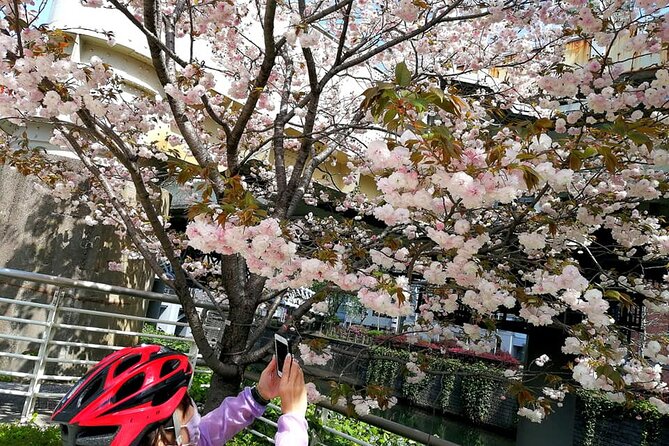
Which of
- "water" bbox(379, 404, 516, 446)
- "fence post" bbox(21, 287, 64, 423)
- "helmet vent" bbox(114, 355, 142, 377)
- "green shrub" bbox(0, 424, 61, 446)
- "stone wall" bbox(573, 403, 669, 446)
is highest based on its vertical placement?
"helmet vent" bbox(114, 355, 142, 377)

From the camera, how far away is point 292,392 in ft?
4.66

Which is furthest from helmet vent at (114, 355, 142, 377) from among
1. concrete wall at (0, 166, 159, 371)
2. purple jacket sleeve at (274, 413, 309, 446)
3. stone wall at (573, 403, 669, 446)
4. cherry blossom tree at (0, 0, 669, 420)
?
stone wall at (573, 403, 669, 446)

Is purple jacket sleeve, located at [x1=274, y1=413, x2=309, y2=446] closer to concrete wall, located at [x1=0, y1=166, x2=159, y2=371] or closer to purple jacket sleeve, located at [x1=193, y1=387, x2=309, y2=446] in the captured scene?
purple jacket sleeve, located at [x1=193, y1=387, x2=309, y2=446]

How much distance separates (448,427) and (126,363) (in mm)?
15615

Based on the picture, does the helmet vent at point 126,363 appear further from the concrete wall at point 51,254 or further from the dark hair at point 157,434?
the concrete wall at point 51,254

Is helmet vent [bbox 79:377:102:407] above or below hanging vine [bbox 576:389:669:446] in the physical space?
above

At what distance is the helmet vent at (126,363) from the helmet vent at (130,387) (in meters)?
0.06

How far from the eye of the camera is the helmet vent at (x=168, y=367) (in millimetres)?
1524

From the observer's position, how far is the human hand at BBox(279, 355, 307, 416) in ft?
4.58

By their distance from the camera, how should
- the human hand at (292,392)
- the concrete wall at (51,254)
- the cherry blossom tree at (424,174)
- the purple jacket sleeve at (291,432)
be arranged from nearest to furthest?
the purple jacket sleeve at (291,432)
the human hand at (292,392)
the cherry blossom tree at (424,174)
the concrete wall at (51,254)

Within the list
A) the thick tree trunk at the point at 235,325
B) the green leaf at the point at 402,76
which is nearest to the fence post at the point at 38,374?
the thick tree trunk at the point at 235,325

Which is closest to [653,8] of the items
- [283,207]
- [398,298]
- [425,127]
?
[425,127]

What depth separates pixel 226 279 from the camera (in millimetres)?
3391

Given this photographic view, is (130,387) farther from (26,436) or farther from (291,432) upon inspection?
(26,436)
